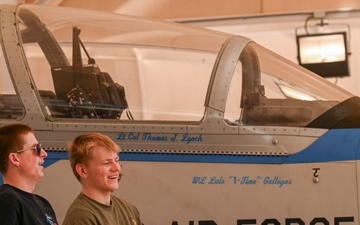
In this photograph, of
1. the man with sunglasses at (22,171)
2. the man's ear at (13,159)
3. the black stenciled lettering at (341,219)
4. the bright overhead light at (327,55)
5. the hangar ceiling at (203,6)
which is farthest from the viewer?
Answer: the hangar ceiling at (203,6)

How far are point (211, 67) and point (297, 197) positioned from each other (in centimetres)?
101

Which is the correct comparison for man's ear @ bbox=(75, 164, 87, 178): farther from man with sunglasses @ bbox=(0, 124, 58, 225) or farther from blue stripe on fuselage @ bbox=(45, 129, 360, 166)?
blue stripe on fuselage @ bbox=(45, 129, 360, 166)

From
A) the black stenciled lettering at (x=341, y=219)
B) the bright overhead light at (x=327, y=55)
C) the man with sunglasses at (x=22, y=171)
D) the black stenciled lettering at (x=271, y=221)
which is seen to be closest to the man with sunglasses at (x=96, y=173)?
the man with sunglasses at (x=22, y=171)

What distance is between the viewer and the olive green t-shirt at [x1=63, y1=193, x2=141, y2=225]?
3988 mm

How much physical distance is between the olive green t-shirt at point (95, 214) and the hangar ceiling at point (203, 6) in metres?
11.2

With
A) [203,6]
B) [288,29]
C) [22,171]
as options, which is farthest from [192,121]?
[203,6]

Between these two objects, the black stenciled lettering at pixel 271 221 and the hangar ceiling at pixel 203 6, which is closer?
the black stenciled lettering at pixel 271 221

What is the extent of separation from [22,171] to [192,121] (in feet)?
5.68

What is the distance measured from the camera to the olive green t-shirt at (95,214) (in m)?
3.99

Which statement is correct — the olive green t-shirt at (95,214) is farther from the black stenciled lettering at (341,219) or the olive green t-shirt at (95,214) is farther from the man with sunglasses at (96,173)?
the black stenciled lettering at (341,219)

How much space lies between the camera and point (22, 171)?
412cm

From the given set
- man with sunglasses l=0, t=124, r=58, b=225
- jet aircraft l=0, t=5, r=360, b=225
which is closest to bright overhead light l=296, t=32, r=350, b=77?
jet aircraft l=0, t=5, r=360, b=225

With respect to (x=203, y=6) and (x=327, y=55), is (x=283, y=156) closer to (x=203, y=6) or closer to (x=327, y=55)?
(x=327, y=55)

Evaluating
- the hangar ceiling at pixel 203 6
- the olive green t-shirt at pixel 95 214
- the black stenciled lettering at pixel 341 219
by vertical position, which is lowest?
the olive green t-shirt at pixel 95 214
